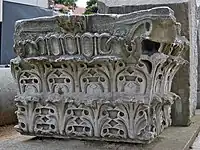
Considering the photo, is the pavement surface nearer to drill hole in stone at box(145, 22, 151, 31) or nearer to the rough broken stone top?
the rough broken stone top

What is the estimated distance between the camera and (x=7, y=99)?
167 inches

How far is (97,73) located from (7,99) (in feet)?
7.18

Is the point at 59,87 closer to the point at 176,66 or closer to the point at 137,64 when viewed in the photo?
the point at 137,64

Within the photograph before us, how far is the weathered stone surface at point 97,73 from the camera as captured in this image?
2182 millimetres

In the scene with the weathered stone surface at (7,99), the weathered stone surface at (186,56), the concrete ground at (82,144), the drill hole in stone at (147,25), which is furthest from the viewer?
the weathered stone surface at (7,99)

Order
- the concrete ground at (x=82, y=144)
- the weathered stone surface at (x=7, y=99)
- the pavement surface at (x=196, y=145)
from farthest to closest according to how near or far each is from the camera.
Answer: the weathered stone surface at (x=7, y=99), the pavement surface at (x=196, y=145), the concrete ground at (x=82, y=144)

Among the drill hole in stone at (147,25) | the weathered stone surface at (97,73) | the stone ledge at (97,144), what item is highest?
the drill hole in stone at (147,25)

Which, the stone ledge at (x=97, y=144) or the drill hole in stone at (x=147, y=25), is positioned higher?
the drill hole in stone at (x=147, y=25)

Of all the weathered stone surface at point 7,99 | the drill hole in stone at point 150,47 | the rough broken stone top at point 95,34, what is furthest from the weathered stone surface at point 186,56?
the weathered stone surface at point 7,99

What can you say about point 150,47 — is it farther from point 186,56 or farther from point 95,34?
point 186,56

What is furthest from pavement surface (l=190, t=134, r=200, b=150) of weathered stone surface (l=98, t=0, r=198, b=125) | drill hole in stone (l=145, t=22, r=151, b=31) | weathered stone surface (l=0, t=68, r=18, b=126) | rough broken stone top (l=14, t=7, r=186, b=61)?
weathered stone surface (l=0, t=68, r=18, b=126)

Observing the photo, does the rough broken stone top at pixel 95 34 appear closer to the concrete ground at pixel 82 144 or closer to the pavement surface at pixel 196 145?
the concrete ground at pixel 82 144

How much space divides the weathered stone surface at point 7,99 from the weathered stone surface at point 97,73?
1.76 meters

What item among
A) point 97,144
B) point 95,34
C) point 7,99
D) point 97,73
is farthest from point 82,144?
point 7,99
